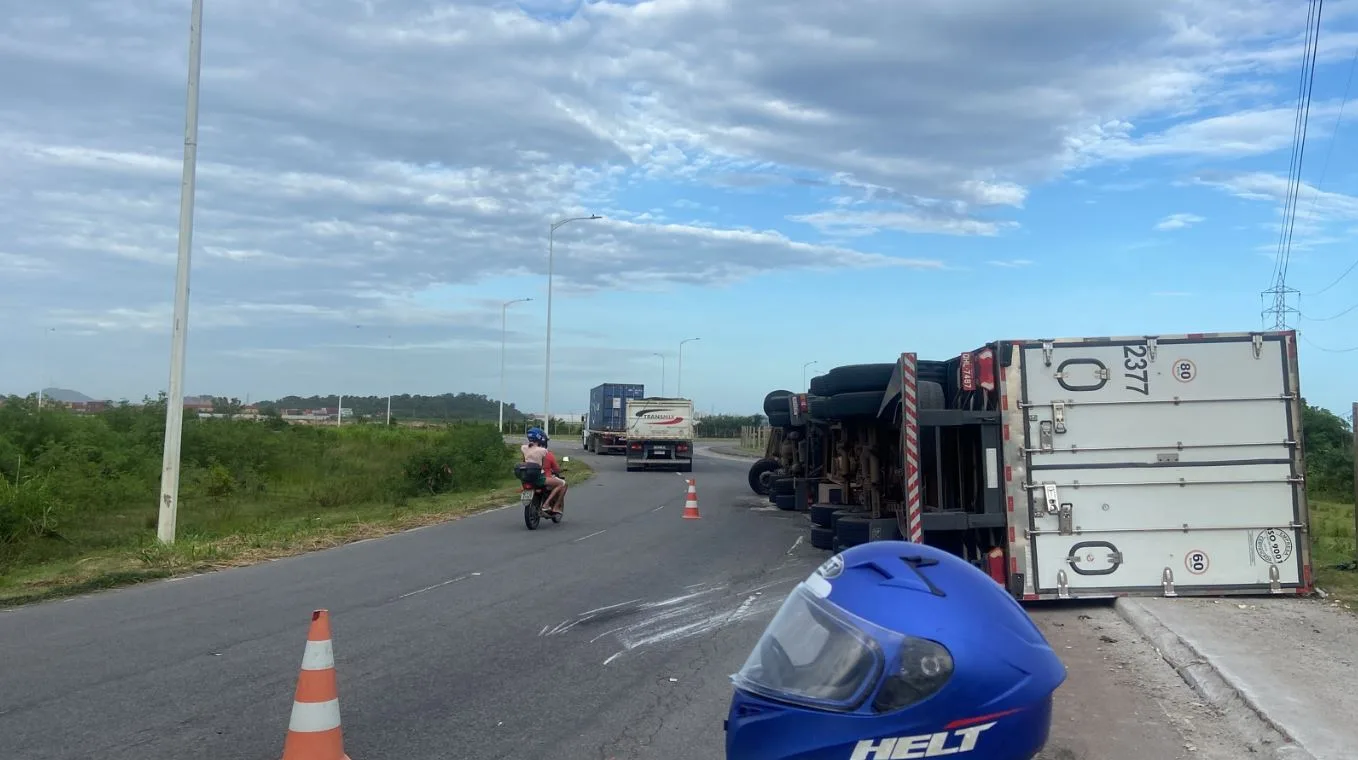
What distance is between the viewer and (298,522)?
2075cm

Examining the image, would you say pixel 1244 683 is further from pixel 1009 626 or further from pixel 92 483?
pixel 92 483

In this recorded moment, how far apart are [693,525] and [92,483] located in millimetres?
14256

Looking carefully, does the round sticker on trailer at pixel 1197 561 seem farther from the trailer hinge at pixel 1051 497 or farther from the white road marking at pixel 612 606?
the white road marking at pixel 612 606

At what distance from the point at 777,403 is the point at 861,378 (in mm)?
10006

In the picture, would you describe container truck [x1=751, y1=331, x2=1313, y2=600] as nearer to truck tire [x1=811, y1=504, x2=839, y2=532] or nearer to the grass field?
the grass field

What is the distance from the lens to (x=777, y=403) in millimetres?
23109

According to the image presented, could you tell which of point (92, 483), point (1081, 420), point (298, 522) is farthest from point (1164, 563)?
point (92, 483)

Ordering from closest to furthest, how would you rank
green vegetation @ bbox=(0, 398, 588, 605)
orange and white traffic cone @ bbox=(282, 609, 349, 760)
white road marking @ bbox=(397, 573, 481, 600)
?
orange and white traffic cone @ bbox=(282, 609, 349, 760) → white road marking @ bbox=(397, 573, 481, 600) → green vegetation @ bbox=(0, 398, 588, 605)

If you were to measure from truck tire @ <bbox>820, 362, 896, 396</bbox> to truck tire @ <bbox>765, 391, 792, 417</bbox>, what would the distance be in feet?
30.3

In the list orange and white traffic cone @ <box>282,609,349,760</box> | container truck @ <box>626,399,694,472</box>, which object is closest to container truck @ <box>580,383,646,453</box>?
container truck @ <box>626,399,694,472</box>

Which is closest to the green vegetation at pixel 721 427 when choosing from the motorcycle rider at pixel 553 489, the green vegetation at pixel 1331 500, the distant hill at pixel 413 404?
the distant hill at pixel 413 404

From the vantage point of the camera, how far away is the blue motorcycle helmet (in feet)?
9.88

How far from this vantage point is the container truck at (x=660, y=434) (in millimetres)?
39906

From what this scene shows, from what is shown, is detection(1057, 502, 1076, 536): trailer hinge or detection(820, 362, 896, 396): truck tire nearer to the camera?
detection(1057, 502, 1076, 536): trailer hinge
